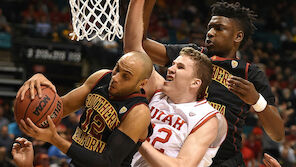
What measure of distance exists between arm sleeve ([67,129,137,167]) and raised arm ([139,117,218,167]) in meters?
0.17

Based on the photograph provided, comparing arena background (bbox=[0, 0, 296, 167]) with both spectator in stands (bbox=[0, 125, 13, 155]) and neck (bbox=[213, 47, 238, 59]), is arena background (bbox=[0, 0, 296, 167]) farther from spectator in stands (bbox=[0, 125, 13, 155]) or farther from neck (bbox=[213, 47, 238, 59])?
neck (bbox=[213, 47, 238, 59])

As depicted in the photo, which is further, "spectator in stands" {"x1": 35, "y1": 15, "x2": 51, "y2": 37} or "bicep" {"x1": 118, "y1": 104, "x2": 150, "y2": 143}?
"spectator in stands" {"x1": 35, "y1": 15, "x2": 51, "y2": 37}

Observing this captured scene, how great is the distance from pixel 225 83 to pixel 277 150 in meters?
5.05

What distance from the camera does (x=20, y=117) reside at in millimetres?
2469

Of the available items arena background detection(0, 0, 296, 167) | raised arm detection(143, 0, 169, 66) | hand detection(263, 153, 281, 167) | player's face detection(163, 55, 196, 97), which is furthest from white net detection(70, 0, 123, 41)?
arena background detection(0, 0, 296, 167)

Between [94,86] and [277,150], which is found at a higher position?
[94,86]

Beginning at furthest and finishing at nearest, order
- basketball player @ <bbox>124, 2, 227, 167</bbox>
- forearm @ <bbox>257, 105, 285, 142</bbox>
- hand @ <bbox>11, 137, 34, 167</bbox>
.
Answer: forearm @ <bbox>257, 105, 285, 142</bbox> < basketball player @ <bbox>124, 2, 227, 167</bbox> < hand @ <bbox>11, 137, 34, 167</bbox>

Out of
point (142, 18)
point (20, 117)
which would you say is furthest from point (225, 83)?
point (20, 117)

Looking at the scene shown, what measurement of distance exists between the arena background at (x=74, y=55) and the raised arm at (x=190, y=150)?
3816mm

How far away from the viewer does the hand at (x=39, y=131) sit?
2334 mm

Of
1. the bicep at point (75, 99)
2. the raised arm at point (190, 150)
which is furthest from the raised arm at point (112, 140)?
the bicep at point (75, 99)

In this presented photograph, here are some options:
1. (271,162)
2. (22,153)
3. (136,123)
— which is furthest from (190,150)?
(22,153)

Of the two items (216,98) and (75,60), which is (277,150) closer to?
(75,60)

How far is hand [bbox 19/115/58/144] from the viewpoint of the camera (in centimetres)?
233
